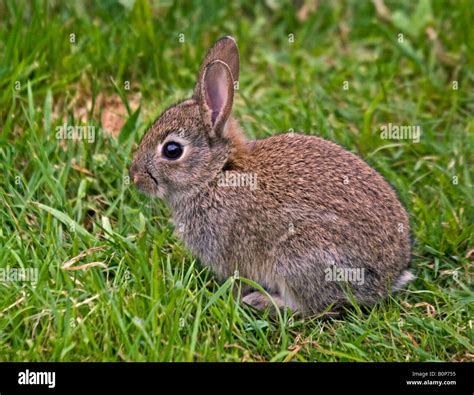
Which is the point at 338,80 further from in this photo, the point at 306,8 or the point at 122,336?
the point at 122,336

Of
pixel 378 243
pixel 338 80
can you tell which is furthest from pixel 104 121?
pixel 378 243
